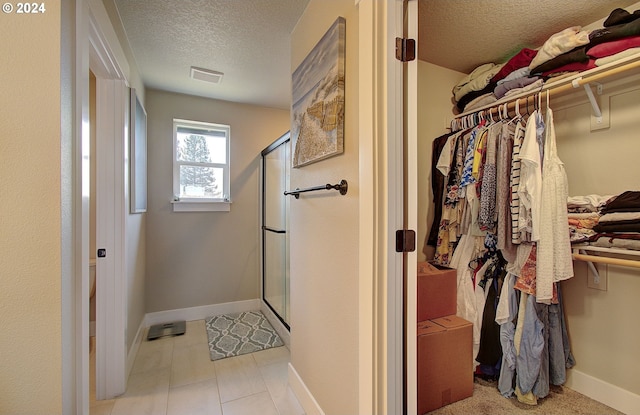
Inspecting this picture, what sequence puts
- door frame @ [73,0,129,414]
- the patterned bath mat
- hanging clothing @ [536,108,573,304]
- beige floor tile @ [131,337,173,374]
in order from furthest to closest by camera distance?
the patterned bath mat
beige floor tile @ [131,337,173,374]
door frame @ [73,0,129,414]
hanging clothing @ [536,108,573,304]

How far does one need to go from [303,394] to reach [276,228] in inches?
59.1

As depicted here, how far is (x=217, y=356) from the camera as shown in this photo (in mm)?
2189

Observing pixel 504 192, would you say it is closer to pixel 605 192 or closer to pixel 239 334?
pixel 605 192

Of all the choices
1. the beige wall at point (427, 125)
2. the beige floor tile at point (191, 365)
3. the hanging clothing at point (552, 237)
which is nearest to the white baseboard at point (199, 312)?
the beige floor tile at point (191, 365)

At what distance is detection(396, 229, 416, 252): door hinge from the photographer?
3.29 feet

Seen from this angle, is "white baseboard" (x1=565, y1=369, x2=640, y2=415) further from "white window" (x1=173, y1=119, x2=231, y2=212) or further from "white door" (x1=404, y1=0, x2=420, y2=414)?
"white window" (x1=173, y1=119, x2=231, y2=212)

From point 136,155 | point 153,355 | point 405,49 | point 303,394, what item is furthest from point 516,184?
point 153,355

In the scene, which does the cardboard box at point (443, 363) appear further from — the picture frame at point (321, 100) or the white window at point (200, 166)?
the white window at point (200, 166)

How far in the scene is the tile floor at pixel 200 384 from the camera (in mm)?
1628

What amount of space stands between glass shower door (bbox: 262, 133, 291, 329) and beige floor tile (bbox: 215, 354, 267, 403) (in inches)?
18.9

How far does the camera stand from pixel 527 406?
1.60 metres

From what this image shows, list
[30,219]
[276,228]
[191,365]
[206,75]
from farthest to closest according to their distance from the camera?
1. [276,228]
2. [206,75]
3. [191,365]
4. [30,219]

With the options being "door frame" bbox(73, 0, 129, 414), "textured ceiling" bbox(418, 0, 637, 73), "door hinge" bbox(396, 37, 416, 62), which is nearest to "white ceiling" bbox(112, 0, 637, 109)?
"textured ceiling" bbox(418, 0, 637, 73)

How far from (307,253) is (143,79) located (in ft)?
7.73
